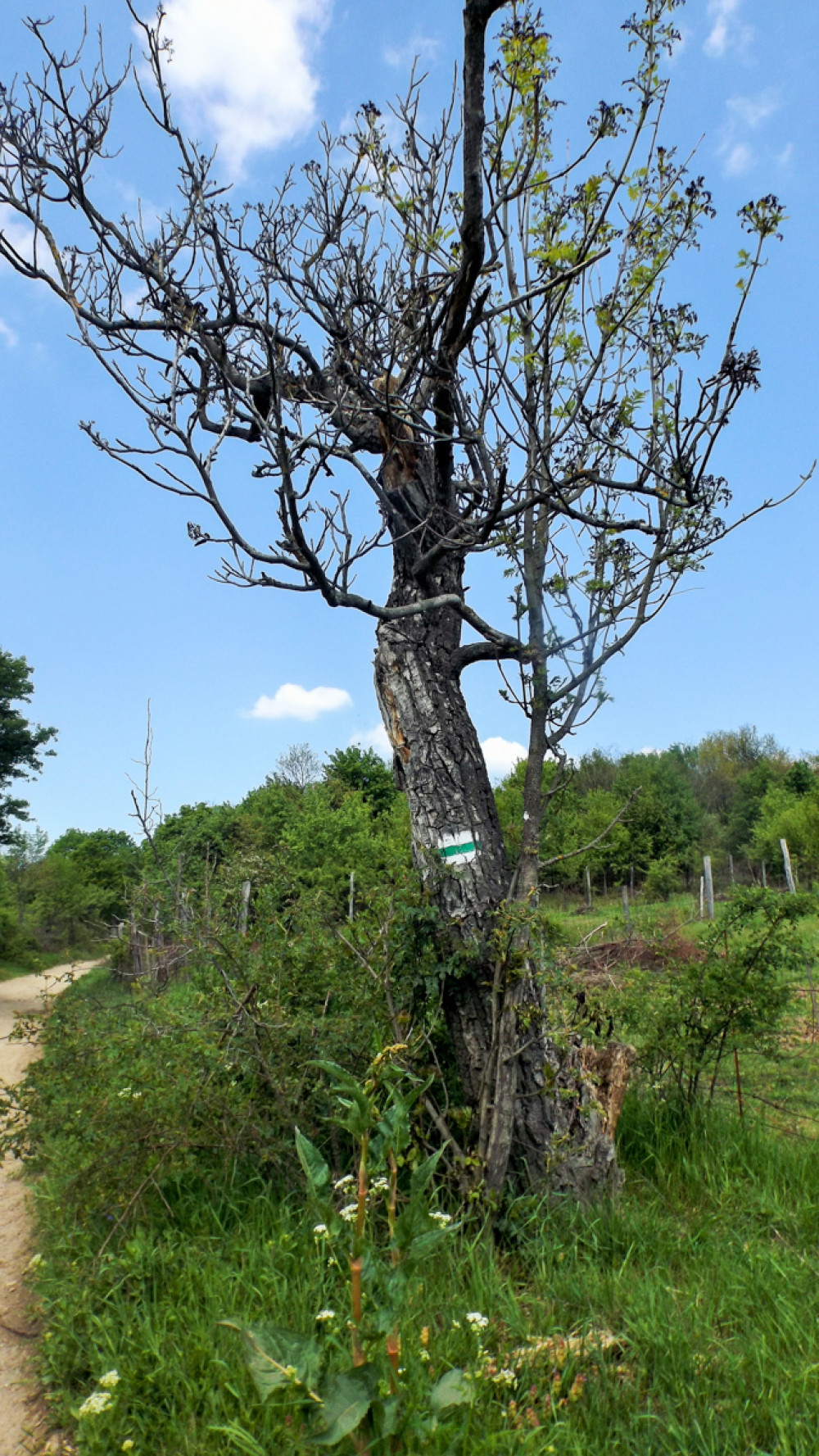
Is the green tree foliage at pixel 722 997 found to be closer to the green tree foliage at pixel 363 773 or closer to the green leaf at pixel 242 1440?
the green leaf at pixel 242 1440

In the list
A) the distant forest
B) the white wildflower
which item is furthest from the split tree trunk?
the distant forest

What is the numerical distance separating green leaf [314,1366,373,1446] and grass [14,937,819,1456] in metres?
0.59

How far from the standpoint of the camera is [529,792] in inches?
185

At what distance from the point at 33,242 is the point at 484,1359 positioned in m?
5.06

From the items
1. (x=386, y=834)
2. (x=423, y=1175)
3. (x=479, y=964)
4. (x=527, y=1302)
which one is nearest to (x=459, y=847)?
(x=479, y=964)

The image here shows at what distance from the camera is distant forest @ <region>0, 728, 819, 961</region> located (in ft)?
61.7

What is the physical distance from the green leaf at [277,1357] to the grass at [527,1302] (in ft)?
1.98

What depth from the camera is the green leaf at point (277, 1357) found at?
59.6 inches

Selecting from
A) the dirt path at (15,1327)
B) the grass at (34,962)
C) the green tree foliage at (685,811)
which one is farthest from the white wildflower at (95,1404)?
the grass at (34,962)

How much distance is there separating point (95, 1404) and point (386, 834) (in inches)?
786

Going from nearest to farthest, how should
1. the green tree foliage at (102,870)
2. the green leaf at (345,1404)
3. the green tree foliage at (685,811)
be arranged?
the green leaf at (345,1404), the green tree foliage at (685,811), the green tree foliage at (102,870)

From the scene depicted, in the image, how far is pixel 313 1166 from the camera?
64.9 inches

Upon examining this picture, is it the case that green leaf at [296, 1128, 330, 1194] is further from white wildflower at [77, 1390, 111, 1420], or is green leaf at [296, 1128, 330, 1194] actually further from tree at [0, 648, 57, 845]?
tree at [0, 648, 57, 845]

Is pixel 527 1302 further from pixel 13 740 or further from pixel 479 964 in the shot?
pixel 13 740
